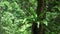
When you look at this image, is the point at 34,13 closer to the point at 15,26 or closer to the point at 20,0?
the point at 20,0

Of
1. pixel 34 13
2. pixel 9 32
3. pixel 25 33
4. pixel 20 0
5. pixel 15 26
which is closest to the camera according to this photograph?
pixel 34 13

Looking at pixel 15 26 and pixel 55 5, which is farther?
pixel 15 26

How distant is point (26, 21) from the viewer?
7.27 ft

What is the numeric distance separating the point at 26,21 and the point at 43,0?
12.4 inches

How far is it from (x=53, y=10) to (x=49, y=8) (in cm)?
6

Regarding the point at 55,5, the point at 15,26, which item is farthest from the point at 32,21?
the point at 15,26

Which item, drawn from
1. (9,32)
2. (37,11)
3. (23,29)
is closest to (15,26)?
(9,32)

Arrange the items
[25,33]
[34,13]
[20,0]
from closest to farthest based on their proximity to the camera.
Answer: [34,13], [25,33], [20,0]

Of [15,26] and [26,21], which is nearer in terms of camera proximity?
[26,21]

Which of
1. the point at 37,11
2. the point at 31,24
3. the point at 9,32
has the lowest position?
the point at 9,32

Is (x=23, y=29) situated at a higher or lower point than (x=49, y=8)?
lower

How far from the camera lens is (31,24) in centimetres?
225

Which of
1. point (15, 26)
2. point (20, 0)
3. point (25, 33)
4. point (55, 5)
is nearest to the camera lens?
point (25, 33)

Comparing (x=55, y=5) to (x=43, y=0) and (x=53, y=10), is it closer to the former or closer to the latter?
(x=53, y=10)
